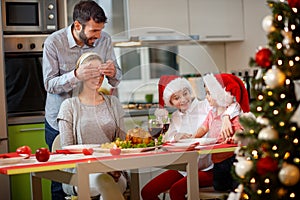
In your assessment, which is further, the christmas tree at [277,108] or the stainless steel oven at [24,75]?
the stainless steel oven at [24,75]

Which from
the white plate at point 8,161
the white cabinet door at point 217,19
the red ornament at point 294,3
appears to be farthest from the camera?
the white cabinet door at point 217,19

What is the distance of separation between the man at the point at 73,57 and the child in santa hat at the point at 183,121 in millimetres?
402

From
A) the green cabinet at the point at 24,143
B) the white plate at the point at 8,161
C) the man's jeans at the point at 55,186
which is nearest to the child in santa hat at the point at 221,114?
the man's jeans at the point at 55,186

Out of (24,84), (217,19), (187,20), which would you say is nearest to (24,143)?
(24,84)

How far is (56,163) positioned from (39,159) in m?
0.13

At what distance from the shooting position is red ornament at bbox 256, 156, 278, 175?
87.1 inches

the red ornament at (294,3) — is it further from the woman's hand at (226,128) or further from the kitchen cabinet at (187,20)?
the kitchen cabinet at (187,20)

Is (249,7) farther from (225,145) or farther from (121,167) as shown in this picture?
(121,167)

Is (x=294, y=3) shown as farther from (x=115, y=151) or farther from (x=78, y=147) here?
(x=78, y=147)

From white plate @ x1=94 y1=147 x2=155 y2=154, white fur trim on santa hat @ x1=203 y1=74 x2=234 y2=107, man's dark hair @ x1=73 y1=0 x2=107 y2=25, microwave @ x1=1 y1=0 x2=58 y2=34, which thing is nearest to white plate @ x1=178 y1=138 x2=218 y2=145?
white plate @ x1=94 y1=147 x2=155 y2=154

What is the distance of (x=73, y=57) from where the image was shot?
392cm

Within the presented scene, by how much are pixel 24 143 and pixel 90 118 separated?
3.99 feet

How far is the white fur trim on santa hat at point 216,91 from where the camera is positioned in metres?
3.67

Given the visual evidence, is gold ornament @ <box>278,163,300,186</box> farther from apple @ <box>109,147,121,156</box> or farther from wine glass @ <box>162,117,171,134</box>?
wine glass @ <box>162,117,171,134</box>
